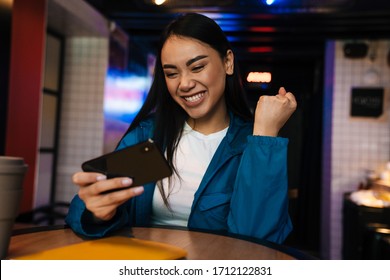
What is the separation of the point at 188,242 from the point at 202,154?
1.19ft

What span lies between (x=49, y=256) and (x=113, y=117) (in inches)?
112

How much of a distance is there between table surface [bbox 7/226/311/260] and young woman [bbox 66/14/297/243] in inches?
1.7

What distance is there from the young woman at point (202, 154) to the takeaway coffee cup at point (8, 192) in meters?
0.11

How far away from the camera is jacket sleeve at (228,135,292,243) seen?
81cm

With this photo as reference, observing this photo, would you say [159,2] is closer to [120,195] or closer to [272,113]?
[272,113]

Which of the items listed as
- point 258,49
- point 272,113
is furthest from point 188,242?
point 258,49

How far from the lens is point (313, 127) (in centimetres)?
346

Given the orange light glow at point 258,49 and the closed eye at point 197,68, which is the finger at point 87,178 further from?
the orange light glow at point 258,49

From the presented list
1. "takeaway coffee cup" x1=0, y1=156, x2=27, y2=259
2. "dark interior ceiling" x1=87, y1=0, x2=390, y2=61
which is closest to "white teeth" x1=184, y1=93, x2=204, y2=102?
"dark interior ceiling" x1=87, y1=0, x2=390, y2=61

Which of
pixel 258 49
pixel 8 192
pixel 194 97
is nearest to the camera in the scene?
pixel 8 192

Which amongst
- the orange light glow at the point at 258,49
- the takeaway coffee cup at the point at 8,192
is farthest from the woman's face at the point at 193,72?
the orange light glow at the point at 258,49

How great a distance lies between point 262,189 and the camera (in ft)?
2.68

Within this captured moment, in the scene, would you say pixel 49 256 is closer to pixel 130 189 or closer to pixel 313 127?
pixel 130 189
